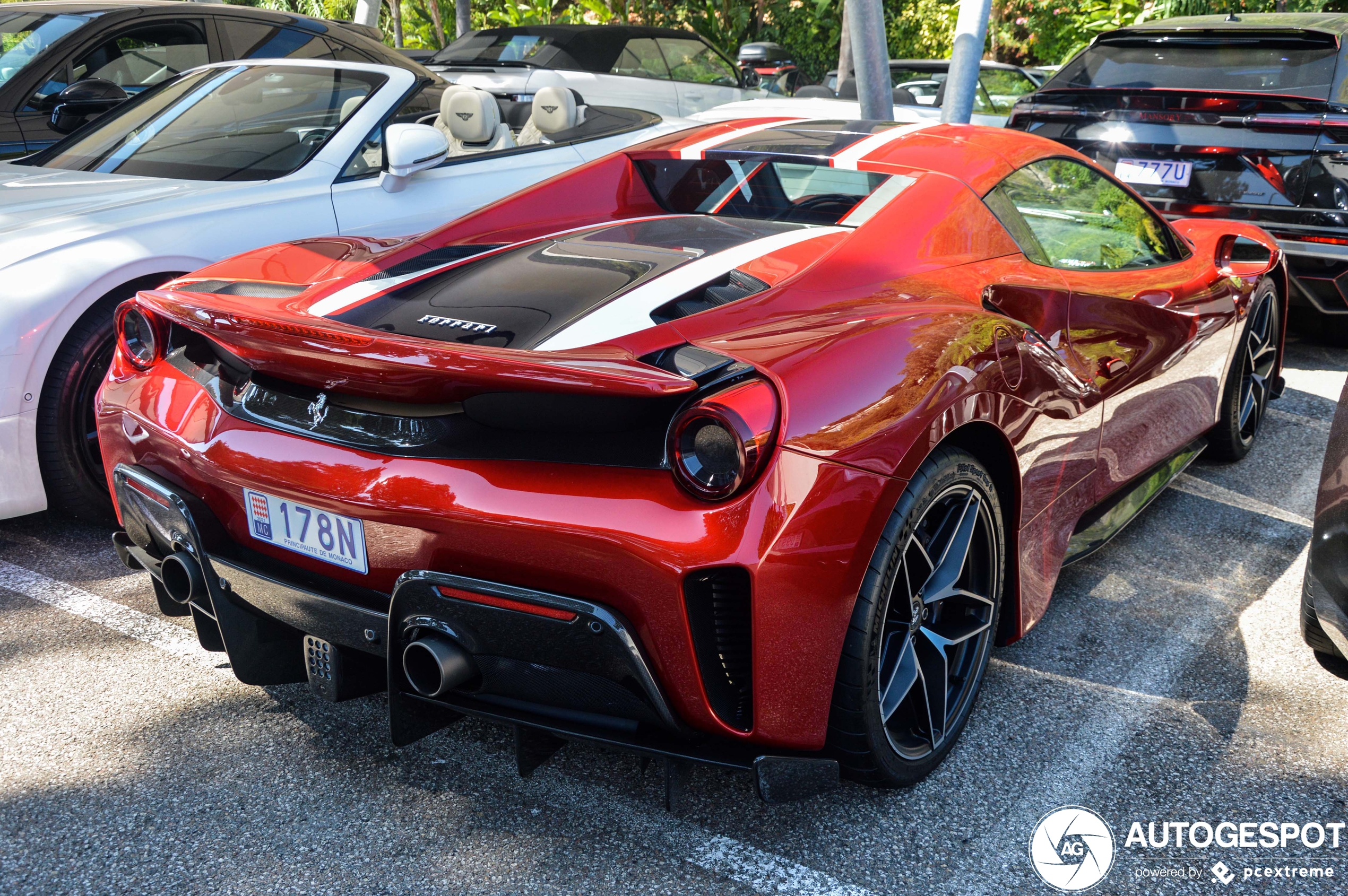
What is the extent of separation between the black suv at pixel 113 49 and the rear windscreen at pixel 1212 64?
3574 mm

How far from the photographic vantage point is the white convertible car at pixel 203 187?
129 inches

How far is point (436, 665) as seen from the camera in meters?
1.86

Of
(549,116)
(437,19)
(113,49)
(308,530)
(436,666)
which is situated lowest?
(436,666)

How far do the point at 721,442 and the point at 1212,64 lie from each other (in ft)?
16.3

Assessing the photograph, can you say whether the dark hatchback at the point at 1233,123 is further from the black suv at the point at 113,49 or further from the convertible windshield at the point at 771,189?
the black suv at the point at 113,49

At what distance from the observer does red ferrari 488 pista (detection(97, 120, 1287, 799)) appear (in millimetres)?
1781

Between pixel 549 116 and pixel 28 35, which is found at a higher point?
pixel 28 35

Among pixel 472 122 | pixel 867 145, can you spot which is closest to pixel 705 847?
pixel 867 145

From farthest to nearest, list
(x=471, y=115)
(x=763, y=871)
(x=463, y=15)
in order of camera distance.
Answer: (x=463, y=15), (x=471, y=115), (x=763, y=871)

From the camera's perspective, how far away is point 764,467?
176 cm

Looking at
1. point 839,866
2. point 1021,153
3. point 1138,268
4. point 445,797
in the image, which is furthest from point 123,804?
point 1138,268

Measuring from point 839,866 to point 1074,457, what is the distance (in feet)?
3.98

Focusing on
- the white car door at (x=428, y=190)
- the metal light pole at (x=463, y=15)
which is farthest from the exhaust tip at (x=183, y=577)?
the metal light pole at (x=463, y=15)

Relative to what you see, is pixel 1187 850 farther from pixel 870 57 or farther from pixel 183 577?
pixel 870 57
